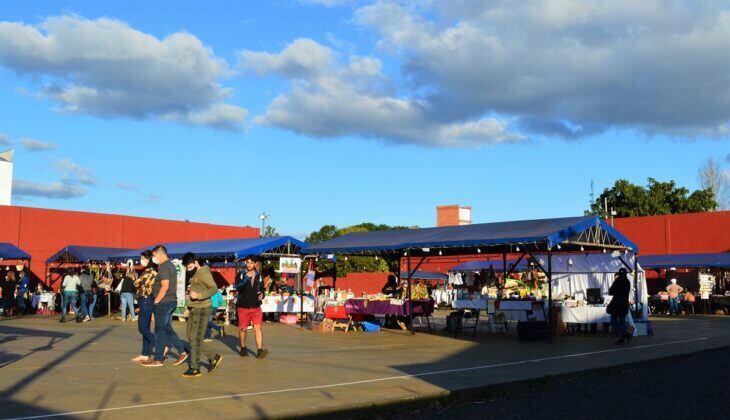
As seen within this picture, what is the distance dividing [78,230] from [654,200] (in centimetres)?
4627

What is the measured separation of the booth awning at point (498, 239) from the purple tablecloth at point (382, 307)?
58.7 inches

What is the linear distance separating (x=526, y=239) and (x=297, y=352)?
20.4 feet

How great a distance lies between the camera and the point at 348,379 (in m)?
9.59

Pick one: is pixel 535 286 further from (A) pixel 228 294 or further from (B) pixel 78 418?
(B) pixel 78 418

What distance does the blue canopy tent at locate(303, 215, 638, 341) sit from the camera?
16.8m

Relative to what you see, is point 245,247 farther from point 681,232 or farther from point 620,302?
point 681,232

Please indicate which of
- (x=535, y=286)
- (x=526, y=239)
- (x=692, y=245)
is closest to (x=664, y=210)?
(x=692, y=245)

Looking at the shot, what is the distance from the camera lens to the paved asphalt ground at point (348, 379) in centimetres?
748

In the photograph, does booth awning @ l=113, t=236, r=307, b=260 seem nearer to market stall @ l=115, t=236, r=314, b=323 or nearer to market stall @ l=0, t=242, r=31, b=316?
market stall @ l=115, t=236, r=314, b=323

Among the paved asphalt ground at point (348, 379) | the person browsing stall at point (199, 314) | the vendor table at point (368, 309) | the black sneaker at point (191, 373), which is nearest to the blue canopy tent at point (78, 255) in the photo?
Answer: the vendor table at point (368, 309)

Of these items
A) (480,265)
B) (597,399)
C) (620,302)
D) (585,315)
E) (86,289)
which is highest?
(480,265)

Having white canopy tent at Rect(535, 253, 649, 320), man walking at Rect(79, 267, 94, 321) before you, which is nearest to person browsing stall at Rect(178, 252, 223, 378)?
white canopy tent at Rect(535, 253, 649, 320)

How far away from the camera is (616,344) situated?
1557 cm

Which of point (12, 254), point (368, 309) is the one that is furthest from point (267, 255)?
point (12, 254)
